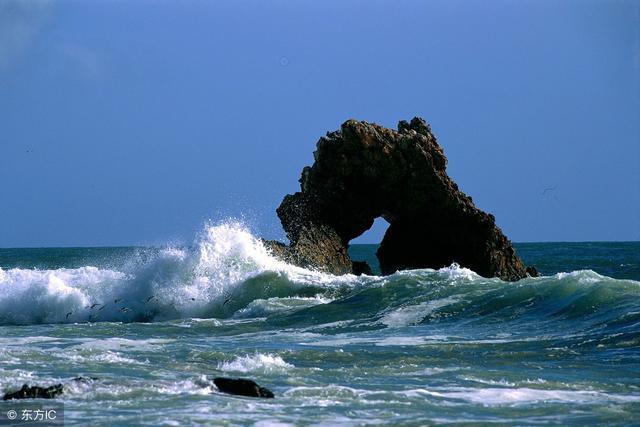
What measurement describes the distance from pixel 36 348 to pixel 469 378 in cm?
622

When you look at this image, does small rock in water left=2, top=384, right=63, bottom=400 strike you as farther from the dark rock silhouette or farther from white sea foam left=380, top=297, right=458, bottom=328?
the dark rock silhouette

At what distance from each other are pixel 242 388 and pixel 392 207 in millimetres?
15407

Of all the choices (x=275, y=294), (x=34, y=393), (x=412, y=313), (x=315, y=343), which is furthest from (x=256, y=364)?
(x=275, y=294)

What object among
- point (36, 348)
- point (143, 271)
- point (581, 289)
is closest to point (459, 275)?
point (581, 289)

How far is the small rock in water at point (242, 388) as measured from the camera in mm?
9898

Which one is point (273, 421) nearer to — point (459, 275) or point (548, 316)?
point (548, 316)

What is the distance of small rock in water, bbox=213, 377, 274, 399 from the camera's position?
32.5ft

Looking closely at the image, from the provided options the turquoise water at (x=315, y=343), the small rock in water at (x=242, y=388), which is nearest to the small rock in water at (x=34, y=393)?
the turquoise water at (x=315, y=343)

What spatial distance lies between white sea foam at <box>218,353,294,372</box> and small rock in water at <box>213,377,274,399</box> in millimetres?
1671

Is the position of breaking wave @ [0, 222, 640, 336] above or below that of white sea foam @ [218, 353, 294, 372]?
above

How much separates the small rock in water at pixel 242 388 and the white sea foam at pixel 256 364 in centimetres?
167

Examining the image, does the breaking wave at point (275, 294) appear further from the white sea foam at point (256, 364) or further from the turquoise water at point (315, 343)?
the white sea foam at point (256, 364)

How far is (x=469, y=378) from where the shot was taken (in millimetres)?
11234

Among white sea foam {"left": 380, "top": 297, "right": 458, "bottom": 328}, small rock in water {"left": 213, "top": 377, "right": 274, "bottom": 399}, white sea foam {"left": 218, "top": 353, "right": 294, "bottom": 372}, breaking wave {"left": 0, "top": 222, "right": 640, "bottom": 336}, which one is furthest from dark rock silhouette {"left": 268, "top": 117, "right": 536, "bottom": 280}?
small rock in water {"left": 213, "top": 377, "right": 274, "bottom": 399}
